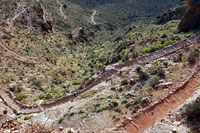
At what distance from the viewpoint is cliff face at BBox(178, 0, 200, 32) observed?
24.6 m

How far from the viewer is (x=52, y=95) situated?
2166cm

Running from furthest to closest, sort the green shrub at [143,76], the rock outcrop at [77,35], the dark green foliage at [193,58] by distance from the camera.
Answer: the rock outcrop at [77,35]
the green shrub at [143,76]
the dark green foliage at [193,58]

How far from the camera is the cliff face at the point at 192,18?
968 inches

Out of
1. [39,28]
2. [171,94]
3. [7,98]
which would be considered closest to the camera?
[171,94]

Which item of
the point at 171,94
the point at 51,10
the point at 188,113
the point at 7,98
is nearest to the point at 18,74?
the point at 7,98

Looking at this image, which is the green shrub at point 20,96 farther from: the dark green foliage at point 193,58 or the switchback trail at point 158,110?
the dark green foliage at point 193,58

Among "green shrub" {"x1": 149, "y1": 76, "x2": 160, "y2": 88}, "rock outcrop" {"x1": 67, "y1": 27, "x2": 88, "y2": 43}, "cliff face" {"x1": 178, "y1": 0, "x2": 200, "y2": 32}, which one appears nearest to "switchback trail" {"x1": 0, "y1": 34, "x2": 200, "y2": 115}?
"cliff face" {"x1": 178, "y1": 0, "x2": 200, "y2": 32}

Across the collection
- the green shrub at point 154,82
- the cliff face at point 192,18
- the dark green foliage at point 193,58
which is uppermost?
the cliff face at point 192,18

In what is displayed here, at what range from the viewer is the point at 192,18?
82.3 ft

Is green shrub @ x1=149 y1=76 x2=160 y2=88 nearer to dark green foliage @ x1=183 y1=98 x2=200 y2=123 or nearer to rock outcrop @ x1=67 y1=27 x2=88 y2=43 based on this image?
dark green foliage @ x1=183 y1=98 x2=200 y2=123

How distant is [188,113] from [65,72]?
24.6 metres

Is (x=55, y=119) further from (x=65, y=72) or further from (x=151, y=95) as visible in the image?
(x=65, y=72)

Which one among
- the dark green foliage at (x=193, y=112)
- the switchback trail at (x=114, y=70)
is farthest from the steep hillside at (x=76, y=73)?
the dark green foliage at (x=193, y=112)

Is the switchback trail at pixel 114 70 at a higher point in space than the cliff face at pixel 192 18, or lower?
lower
